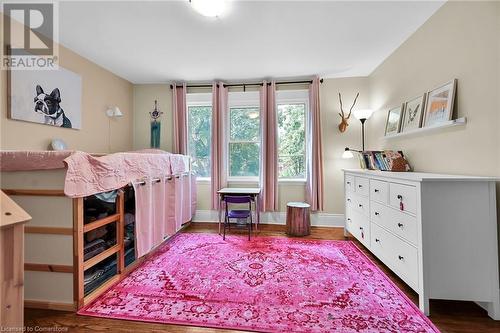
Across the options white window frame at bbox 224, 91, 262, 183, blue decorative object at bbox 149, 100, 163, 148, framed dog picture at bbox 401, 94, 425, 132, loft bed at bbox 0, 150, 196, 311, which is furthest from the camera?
blue decorative object at bbox 149, 100, 163, 148

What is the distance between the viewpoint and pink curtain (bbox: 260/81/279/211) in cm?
352

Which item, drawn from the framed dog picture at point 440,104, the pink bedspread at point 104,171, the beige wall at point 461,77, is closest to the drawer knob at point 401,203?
the beige wall at point 461,77

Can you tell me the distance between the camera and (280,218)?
11.9 feet

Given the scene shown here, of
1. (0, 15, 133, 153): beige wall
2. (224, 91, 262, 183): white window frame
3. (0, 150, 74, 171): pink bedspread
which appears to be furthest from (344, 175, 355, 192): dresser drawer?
(0, 15, 133, 153): beige wall

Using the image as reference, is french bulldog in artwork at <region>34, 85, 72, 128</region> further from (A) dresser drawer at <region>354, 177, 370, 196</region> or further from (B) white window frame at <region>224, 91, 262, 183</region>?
(A) dresser drawer at <region>354, 177, 370, 196</region>

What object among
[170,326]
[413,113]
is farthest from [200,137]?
[413,113]

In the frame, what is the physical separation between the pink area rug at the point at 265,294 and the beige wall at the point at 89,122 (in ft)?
5.81

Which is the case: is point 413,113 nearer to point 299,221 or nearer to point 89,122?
point 299,221

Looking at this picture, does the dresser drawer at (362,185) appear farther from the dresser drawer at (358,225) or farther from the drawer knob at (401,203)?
the drawer knob at (401,203)

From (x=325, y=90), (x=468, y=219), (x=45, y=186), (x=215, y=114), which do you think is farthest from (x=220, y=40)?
(x=468, y=219)

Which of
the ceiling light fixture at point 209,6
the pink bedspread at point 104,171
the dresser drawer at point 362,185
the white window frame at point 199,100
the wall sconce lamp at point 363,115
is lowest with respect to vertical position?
the dresser drawer at point 362,185

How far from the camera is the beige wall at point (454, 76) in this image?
154 cm

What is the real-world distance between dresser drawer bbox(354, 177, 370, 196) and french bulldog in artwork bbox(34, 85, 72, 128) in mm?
3618

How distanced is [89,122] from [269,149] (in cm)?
265
